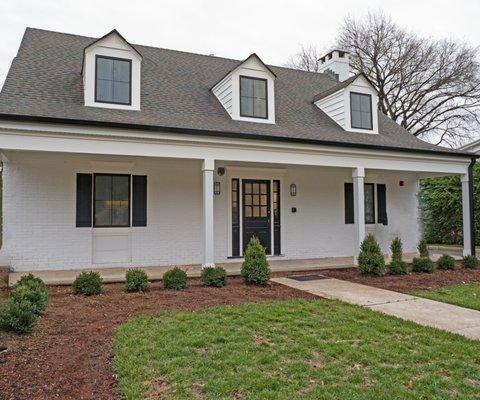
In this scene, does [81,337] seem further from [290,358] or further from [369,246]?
[369,246]

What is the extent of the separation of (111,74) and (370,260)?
23.3 feet

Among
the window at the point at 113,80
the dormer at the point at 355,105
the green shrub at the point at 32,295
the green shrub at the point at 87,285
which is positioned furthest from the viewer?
the dormer at the point at 355,105

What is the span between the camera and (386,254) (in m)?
12.3

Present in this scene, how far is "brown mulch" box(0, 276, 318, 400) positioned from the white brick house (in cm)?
183

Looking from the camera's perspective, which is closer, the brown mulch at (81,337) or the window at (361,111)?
the brown mulch at (81,337)

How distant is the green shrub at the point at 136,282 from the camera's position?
22.8 feet

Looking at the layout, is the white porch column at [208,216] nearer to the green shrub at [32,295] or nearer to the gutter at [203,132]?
the gutter at [203,132]

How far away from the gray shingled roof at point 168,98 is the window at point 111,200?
1.68m

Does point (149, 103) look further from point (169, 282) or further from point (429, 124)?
point (429, 124)

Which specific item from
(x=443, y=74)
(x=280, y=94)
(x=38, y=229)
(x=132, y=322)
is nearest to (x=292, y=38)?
(x=443, y=74)

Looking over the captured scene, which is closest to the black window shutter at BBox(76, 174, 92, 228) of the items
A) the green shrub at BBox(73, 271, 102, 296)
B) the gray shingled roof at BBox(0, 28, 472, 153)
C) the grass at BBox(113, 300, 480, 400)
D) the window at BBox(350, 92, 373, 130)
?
the gray shingled roof at BBox(0, 28, 472, 153)

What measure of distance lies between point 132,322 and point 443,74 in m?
25.6

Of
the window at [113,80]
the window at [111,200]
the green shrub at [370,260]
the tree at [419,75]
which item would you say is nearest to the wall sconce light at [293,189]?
the green shrub at [370,260]

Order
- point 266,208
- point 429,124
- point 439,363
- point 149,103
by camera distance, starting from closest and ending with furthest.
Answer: point 439,363 < point 149,103 < point 266,208 < point 429,124
